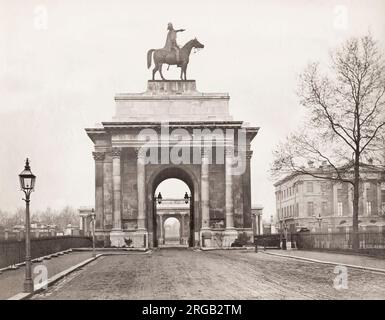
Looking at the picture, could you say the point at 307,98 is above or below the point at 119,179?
above

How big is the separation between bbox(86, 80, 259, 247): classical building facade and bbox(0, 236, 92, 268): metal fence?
13.0 feet

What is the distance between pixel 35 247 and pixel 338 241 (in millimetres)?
17360

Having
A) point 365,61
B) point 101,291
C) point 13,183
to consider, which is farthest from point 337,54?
point 101,291

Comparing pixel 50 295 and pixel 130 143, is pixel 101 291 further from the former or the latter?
pixel 130 143

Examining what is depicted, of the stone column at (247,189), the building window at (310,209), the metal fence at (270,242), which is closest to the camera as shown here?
the stone column at (247,189)

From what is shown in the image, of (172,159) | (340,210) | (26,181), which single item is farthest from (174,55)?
(340,210)

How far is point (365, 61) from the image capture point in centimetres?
3366

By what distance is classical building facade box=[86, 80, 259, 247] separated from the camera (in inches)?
1860

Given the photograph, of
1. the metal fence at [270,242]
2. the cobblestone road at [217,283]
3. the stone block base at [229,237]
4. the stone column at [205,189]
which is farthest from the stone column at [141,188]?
the cobblestone road at [217,283]

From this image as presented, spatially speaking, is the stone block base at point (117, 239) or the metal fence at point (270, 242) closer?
the stone block base at point (117, 239)

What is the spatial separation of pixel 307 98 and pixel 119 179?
16.7m

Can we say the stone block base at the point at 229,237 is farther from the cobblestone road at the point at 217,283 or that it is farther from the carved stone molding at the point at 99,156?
the cobblestone road at the point at 217,283

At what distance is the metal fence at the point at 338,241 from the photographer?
33688 mm

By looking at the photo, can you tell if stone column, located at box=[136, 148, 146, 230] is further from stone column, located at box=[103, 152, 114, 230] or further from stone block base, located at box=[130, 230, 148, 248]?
stone column, located at box=[103, 152, 114, 230]
